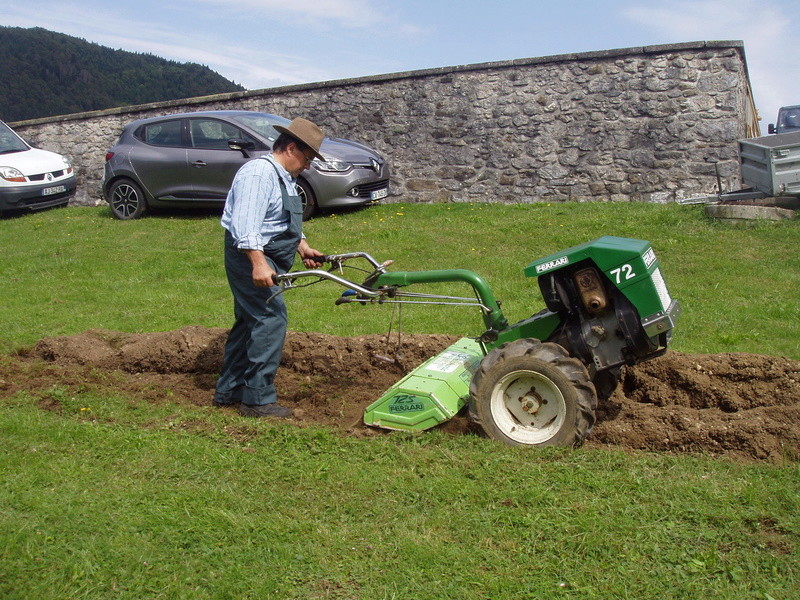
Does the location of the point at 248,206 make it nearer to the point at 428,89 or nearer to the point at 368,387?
the point at 368,387

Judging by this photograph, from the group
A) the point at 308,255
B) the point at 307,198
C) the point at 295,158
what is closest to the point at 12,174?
the point at 307,198

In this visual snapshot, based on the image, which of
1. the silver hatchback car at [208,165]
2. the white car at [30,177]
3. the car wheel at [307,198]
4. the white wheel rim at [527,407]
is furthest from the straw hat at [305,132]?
the white car at [30,177]

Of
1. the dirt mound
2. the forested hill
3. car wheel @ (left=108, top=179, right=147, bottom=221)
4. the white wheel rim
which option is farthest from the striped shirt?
the forested hill

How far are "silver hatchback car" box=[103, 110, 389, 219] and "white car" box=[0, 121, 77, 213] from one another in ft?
7.80

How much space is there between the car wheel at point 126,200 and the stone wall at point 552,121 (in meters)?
3.77

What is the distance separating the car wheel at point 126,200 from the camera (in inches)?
563

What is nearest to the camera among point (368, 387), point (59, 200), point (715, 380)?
point (715, 380)

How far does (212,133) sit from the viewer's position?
13.6 m

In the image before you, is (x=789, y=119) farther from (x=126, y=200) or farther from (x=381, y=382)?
(x=381, y=382)

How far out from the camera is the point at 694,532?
3.62m

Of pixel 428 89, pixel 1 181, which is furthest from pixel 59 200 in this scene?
pixel 428 89

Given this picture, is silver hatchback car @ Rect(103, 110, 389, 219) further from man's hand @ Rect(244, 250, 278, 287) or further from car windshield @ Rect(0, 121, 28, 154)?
man's hand @ Rect(244, 250, 278, 287)

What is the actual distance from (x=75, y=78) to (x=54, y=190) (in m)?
17.0

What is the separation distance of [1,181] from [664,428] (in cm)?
1438
